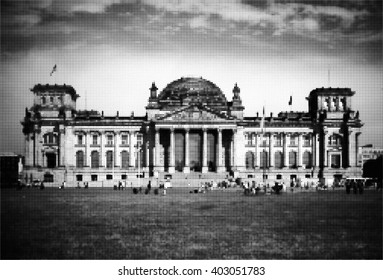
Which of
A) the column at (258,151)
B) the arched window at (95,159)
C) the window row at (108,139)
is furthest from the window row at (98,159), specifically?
the column at (258,151)

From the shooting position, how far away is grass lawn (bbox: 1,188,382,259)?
16625 millimetres

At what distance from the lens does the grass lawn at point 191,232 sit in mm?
16625

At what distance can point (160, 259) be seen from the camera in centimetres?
1588

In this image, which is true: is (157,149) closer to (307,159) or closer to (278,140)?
(278,140)

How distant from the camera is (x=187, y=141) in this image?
76.1 meters

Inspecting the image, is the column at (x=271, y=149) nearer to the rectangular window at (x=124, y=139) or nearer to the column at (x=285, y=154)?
the column at (x=285, y=154)

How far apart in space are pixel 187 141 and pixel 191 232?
183 feet

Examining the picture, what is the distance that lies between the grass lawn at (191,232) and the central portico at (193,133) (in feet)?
153

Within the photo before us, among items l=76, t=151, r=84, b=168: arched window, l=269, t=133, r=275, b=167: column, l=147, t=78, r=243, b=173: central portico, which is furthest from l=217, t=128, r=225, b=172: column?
l=76, t=151, r=84, b=168: arched window

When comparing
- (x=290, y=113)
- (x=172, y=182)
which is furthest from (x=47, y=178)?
(x=290, y=113)

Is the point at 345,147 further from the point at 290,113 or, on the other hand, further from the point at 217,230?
the point at 217,230

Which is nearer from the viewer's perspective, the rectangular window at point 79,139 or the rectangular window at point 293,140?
the rectangular window at point 79,139

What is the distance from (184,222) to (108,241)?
5.81 metres

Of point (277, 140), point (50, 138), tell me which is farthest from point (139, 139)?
point (277, 140)
